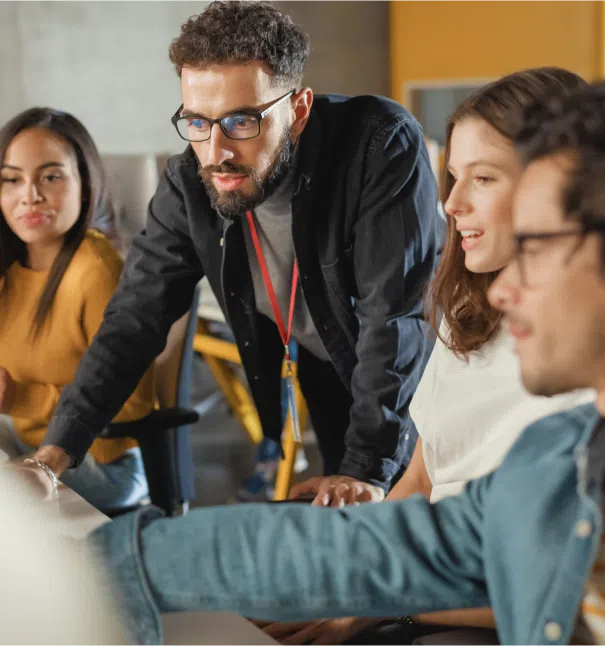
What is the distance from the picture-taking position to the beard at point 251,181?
4.63 feet

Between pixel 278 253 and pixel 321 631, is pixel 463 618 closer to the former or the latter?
pixel 321 631

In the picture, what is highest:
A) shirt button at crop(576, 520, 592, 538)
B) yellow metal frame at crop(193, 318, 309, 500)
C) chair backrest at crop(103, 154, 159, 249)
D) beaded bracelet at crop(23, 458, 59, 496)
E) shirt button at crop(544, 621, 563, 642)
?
chair backrest at crop(103, 154, 159, 249)

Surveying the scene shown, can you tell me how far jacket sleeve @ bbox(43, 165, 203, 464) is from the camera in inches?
56.9

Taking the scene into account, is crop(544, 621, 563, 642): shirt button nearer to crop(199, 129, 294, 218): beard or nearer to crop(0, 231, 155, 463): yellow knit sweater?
crop(199, 129, 294, 218): beard

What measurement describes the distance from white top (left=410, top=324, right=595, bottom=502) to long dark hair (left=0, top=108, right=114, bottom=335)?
0.81 m

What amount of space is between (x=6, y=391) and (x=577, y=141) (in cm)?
122

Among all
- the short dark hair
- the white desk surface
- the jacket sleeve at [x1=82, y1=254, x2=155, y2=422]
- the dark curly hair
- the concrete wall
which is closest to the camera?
the short dark hair

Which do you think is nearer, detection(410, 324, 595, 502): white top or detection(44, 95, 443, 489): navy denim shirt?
detection(410, 324, 595, 502): white top

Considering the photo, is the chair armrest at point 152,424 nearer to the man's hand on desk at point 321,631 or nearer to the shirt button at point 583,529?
the man's hand on desk at point 321,631

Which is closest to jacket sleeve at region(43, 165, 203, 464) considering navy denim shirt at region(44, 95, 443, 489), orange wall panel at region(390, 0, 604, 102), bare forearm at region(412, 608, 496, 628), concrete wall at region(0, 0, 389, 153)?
navy denim shirt at region(44, 95, 443, 489)

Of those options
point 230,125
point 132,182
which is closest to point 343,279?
point 230,125

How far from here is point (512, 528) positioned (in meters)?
0.71

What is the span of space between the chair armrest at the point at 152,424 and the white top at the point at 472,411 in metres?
0.60

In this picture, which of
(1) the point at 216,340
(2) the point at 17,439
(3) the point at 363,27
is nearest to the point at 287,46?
(2) the point at 17,439
